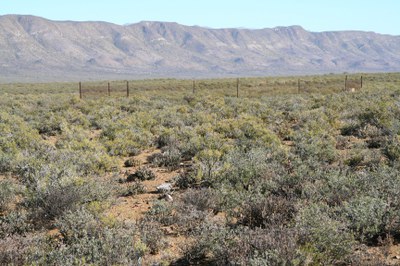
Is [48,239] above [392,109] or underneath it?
underneath

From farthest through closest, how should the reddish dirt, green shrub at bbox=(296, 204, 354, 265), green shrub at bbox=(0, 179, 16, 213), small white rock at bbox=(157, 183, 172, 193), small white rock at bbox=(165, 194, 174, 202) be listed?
1. small white rock at bbox=(157, 183, 172, 193)
2. small white rock at bbox=(165, 194, 174, 202)
3. green shrub at bbox=(0, 179, 16, 213)
4. the reddish dirt
5. green shrub at bbox=(296, 204, 354, 265)

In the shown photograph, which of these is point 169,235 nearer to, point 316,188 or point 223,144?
point 316,188

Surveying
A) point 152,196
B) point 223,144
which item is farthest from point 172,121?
point 152,196

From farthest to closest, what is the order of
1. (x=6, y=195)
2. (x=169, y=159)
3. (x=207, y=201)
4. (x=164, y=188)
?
(x=169, y=159) → (x=164, y=188) → (x=6, y=195) → (x=207, y=201)

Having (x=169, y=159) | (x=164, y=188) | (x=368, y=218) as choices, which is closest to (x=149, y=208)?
(x=164, y=188)

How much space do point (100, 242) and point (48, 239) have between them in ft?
3.80

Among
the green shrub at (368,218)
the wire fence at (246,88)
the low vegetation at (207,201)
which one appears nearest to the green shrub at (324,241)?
the low vegetation at (207,201)

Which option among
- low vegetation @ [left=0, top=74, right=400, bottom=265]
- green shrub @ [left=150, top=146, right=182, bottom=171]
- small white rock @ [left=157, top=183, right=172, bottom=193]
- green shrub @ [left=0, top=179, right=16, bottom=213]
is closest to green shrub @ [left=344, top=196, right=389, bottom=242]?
low vegetation @ [left=0, top=74, right=400, bottom=265]

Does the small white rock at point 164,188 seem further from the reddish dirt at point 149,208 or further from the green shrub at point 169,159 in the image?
the green shrub at point 169,159

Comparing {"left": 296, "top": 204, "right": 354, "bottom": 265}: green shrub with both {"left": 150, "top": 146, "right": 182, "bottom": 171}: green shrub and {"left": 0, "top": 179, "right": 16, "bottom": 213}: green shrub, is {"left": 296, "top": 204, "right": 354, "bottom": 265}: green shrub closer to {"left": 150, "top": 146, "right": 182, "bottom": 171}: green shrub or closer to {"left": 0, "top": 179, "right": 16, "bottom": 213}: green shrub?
{"left": 0, "top": 179, "right": 16, "bottom": 213}: green shrub

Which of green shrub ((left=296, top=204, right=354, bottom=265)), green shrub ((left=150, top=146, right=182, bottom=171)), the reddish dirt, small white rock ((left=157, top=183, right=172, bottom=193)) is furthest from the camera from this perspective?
green shrub ((left=150, top=146, right=182, bottom=171))

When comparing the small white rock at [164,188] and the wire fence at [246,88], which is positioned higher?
the wire fence at [246,88]

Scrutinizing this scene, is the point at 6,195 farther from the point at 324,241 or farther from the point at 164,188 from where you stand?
the point at 324,241

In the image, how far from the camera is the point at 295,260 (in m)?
5.00
